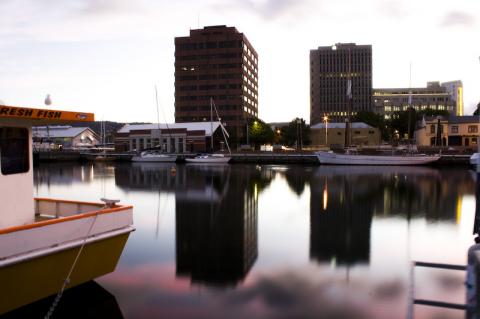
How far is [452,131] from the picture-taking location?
3295 inches

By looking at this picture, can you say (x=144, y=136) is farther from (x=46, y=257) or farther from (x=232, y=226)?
(x=46, y=257)

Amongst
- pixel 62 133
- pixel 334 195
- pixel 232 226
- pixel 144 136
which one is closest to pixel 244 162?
pixel 144 136

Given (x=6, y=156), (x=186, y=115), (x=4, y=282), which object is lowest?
(x=4, y=282)

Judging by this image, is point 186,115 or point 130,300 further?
point 186,115

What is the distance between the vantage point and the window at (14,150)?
9.32 metres

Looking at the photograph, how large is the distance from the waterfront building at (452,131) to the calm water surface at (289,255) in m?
58.9

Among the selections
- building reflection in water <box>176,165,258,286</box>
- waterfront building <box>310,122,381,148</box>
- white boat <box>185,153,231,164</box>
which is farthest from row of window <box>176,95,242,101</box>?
building reflection in water <box>176,165,258,286</box>

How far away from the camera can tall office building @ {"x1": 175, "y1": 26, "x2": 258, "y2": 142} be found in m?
145

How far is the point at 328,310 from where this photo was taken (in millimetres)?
9453

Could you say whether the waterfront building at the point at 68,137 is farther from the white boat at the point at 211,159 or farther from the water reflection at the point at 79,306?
the water reflection at the point at 79,306

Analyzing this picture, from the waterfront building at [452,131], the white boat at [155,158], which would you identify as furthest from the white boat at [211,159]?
the waterfront building at [452,131]

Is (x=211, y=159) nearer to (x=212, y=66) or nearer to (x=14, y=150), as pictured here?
(x=14, y=150)

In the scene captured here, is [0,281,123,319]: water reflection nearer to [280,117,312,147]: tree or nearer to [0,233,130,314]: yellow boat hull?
[0,233,130,314]: yellow boat hull

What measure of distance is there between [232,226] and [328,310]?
987 centimetres
